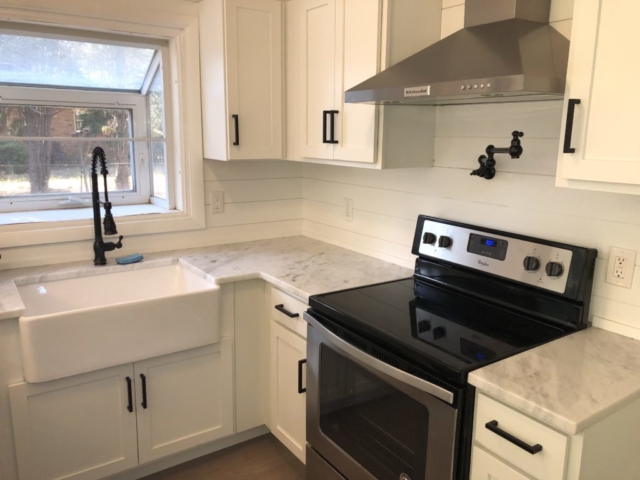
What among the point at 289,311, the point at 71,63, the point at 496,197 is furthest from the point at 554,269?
the point at 71,63

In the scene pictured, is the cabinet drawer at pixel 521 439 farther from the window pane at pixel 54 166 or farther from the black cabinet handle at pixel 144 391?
the window pane at pixel 54 166

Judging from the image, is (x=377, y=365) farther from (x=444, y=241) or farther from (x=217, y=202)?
(x=217, y=202)

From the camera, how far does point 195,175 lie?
2662 mm

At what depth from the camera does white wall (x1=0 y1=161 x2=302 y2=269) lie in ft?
8.54

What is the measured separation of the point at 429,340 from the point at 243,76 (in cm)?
152

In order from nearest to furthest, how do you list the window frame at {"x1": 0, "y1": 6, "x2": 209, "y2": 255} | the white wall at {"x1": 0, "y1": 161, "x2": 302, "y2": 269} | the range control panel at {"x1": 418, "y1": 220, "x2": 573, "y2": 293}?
the range control panel at {"x1": 418, "y1": 220, "x2": 573, "y2": 293}, the window frame at {"x1": 0, "y1": 6, "x2": 209, "y2": 255}, the white wall at {"x1": 0, "y1": 161, "x2": 302, "y2": 269}

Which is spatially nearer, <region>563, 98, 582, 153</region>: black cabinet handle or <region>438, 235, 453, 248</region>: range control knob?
<region>563, 98, 582, 153</region>: black cabinet handle

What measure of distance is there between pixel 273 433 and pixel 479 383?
1.37 m

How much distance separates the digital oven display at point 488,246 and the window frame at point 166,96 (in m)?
1.41

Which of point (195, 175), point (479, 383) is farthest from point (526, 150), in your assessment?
point (195, 175)

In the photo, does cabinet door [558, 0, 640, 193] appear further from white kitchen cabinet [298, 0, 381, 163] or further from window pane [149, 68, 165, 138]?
window pane [149, 68, 165, 138]

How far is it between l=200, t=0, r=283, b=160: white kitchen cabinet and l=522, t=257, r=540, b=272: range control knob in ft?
4.23

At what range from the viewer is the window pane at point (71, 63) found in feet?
7.72

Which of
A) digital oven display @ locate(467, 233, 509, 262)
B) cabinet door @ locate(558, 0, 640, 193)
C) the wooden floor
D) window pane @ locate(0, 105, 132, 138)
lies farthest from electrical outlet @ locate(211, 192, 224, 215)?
cabinet door @ locate(558, 0, 640, 193)
